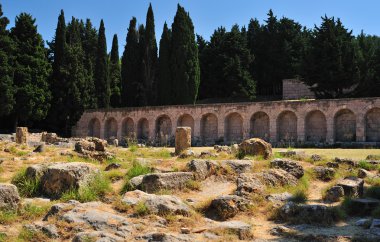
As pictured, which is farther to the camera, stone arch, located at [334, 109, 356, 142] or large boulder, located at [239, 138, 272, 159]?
stone arch, located at [334, 109, 356, 142]

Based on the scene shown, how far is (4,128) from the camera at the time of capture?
3759 centimetres

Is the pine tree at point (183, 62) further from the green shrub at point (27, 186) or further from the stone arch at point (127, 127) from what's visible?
the green shrub at point (27, 186)

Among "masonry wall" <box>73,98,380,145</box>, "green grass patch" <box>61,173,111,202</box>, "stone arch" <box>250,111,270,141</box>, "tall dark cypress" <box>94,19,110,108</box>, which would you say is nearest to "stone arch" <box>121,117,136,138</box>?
"masonry wall" <box>73,98,380,145</box>

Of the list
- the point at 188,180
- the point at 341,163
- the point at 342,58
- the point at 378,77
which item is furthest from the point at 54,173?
the point at 378,77

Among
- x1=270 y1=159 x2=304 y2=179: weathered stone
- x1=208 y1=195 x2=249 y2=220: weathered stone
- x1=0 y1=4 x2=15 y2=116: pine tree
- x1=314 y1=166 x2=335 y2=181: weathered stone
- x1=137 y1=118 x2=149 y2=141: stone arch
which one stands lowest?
x1=208 y1=195 x2=249 y2=220: weathered stone

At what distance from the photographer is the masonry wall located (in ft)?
89.4

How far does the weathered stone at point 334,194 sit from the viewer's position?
9.33 m

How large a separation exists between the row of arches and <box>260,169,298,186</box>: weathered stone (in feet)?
50.1

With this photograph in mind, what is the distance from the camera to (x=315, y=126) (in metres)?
29.2

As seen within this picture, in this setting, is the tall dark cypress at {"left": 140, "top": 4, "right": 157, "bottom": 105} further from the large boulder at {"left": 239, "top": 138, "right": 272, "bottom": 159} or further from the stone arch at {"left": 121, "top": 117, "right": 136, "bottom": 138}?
the large boulder at {"left": 239, "top": 138, "right": 272, "bottom": 159}

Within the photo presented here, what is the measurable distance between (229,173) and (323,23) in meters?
28.6

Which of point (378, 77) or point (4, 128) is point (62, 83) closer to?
point (4, 128)

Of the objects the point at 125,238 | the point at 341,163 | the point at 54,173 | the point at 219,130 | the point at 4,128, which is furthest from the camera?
the point at 4,128

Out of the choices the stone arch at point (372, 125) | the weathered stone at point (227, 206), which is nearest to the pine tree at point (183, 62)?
the stone arch at point (372, 125)
